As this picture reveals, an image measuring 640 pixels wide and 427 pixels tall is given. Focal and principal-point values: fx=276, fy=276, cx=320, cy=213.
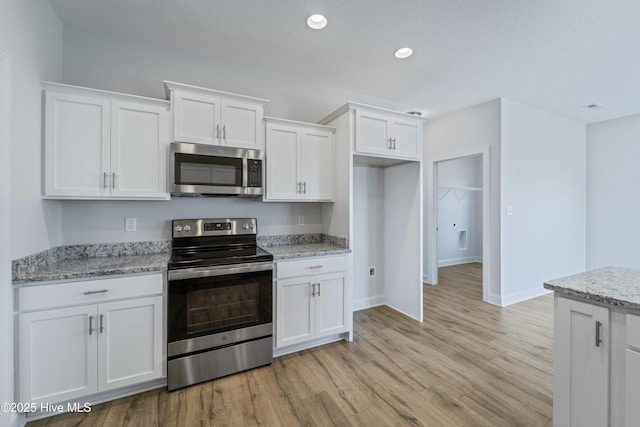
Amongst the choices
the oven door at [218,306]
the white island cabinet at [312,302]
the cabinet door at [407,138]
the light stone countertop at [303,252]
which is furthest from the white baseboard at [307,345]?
the cabinet door at [407,138]

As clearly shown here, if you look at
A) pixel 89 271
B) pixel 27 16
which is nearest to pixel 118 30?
pixel 27 16

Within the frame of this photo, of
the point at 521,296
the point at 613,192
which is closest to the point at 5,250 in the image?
the point at 521,296

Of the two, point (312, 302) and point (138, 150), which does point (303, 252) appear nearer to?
point (312, 302)

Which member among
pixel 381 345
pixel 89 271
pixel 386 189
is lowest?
pixel 381 345

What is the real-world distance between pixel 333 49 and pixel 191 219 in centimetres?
208

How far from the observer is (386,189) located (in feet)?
12.1

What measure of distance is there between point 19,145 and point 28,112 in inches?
10.2

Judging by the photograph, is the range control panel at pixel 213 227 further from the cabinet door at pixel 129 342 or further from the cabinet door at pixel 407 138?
the cabinet door at pixel 407 138

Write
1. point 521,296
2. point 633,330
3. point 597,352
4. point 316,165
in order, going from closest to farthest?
point 633,330 < point 597,352 < point 316,165 < point 521,296

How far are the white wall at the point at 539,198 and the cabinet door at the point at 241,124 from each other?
3.25 meters

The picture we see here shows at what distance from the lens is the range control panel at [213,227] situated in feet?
8.24

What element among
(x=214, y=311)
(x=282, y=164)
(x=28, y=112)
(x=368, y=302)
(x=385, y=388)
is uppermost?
(x=28, y=112)

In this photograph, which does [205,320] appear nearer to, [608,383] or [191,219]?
[191,219]

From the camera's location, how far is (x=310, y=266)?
254 cm
